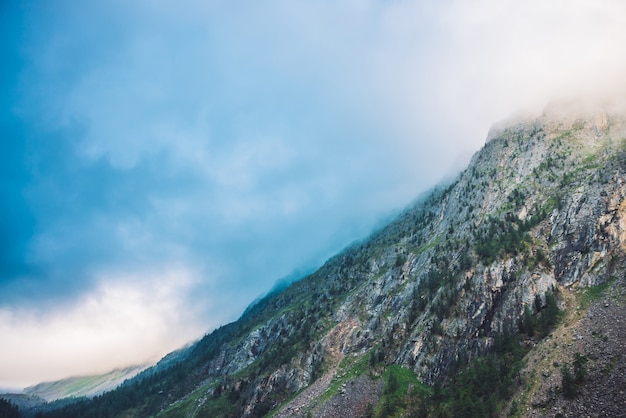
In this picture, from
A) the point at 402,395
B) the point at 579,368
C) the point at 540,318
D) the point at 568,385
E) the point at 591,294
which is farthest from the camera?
the point at 402,395

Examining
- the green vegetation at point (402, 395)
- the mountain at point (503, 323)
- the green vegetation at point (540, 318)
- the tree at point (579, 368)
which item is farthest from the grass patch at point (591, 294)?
the green vegetation at point (402, 395)

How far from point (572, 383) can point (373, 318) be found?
353ft

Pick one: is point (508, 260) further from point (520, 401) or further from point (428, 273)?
point (520, 401)

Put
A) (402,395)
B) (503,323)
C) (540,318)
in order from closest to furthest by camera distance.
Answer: (540,318) → (503,323) → (402,395)

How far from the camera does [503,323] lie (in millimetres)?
113688

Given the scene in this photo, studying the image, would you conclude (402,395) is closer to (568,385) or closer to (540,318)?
(540,318)

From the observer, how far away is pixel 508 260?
425 ft

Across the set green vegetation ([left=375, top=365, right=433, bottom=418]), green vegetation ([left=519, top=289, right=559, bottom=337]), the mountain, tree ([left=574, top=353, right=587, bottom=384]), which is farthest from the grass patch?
green vegetation ([left=375, top=365, right=433, bottom=418])

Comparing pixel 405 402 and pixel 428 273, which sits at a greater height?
pixel 428 273

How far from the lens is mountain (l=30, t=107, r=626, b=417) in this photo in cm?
8556

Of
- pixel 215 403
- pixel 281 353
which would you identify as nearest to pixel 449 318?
pixel 281 353

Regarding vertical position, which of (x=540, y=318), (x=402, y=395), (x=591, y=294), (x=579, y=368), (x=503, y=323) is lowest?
(x=402, y=395)

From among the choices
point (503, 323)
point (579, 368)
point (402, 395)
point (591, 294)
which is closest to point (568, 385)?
point (579, 368)

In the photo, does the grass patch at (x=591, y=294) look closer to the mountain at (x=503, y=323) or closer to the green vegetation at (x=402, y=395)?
the mountain at (x=503, y=323)
